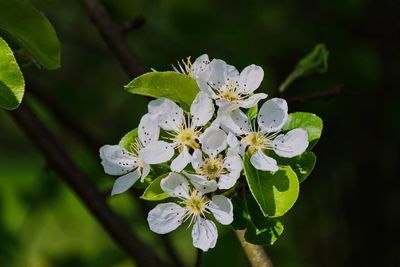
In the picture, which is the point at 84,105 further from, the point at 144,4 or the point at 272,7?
the point at 272,7

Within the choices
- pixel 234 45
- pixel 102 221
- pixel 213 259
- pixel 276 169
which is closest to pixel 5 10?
pixel 276 169

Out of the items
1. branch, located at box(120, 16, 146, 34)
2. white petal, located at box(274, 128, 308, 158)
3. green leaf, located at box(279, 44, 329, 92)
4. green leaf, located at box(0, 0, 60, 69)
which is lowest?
green leaf, located at box(279, 44, 329, 92)

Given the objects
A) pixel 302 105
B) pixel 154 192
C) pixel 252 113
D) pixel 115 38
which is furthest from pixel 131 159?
pixel 302 105

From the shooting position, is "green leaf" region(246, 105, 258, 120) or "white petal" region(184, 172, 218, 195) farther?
"green leaf" region(246, 105, 258, 120)

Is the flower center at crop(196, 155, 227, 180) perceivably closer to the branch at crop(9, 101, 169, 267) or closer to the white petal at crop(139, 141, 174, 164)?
the white petal at crop(139, 141, 174, 164)

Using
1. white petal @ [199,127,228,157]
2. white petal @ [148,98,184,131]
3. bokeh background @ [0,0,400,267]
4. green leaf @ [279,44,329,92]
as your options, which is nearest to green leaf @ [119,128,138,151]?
white petal @ [148,98,184,131]

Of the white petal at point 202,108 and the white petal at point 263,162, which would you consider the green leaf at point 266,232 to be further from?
the white petal at point 202,108
